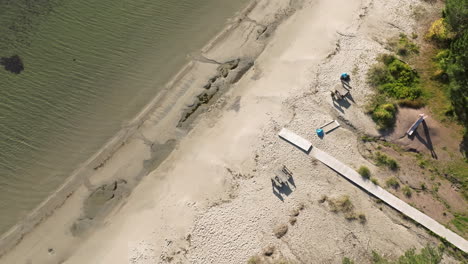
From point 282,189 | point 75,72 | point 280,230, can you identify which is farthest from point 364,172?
point 75,72

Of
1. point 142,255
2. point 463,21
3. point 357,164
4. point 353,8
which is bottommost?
point 357,164

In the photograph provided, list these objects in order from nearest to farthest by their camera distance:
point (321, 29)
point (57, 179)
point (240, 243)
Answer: point (240, 243), point (57, 179), point (321, 29)

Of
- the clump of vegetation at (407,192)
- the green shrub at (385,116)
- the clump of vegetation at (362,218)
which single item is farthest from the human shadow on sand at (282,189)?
the green shrub at (385,116)

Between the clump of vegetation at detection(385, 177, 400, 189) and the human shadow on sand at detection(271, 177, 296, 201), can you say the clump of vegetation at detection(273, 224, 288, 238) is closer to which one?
the human shadow on sand at detection(271, 177, 296, 201)

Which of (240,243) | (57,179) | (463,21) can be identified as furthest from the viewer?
(57,179)

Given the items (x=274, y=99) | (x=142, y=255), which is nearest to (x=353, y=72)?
(x=274, y=99)

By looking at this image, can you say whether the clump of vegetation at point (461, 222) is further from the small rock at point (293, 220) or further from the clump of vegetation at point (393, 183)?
the small rock at point (293, 220)

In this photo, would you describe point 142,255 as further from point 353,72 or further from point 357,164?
point 353,72

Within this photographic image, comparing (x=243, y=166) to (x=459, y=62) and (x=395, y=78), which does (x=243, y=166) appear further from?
(x=459, y=62)
